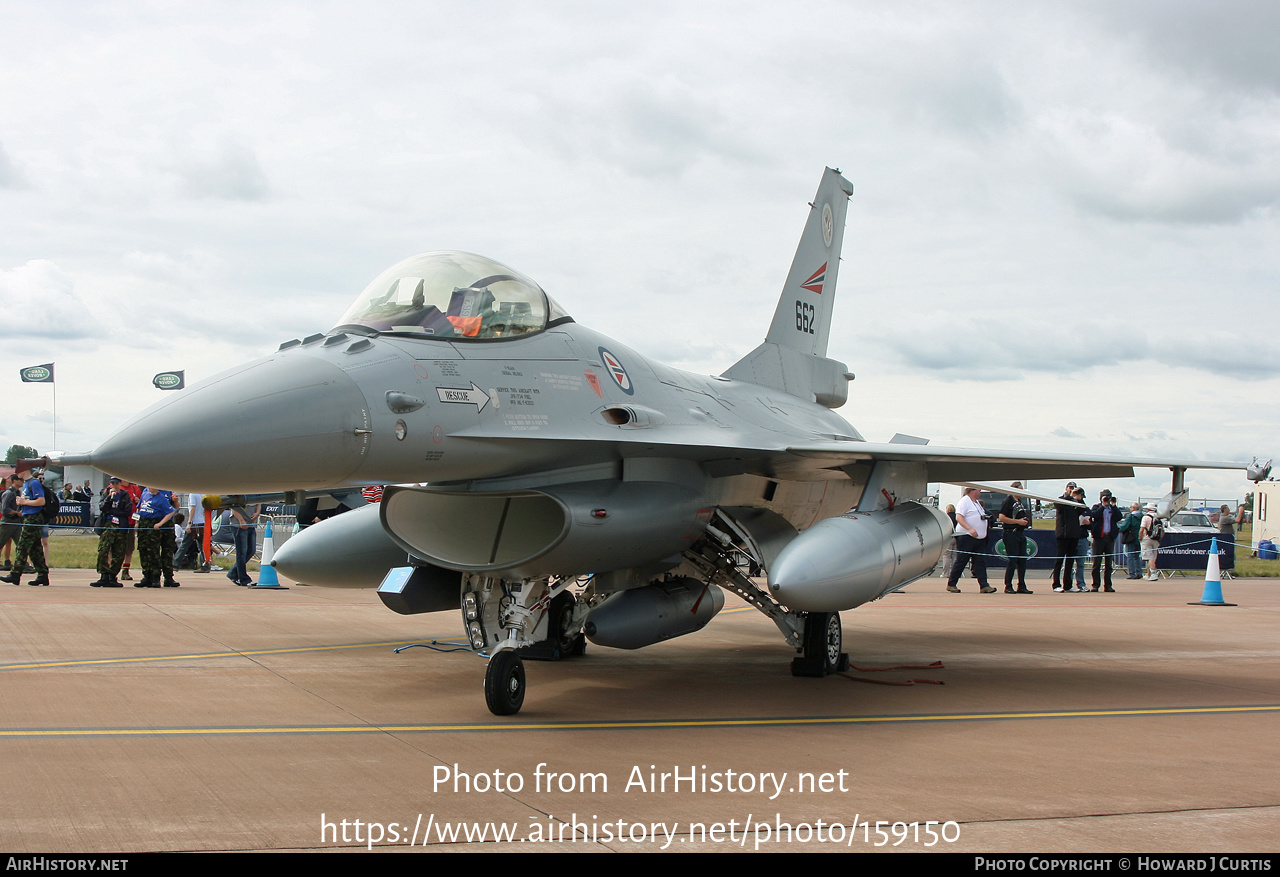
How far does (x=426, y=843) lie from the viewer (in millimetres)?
3734

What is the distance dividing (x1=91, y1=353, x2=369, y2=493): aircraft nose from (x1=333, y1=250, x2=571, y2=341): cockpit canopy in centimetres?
75

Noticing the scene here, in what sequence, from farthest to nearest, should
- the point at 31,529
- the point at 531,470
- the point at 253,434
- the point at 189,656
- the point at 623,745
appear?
1. the point at 31,529
2. the point at 189,656
3. the point at 531,470
4. the point at 623,745
5. the point at 253,434

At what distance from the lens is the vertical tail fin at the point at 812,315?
11.0m

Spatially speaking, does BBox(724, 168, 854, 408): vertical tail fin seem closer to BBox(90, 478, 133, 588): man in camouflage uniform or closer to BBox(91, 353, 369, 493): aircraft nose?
BBox(91, 353, 369, 493): aircraft nose

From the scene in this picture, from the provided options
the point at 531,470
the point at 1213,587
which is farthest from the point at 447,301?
the point at 1213,587

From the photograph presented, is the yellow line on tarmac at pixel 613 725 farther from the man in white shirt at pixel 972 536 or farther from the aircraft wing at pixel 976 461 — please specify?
the man in white shirt at pixel 972 536

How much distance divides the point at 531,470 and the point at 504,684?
132cm

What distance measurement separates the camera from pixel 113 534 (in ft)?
48.4

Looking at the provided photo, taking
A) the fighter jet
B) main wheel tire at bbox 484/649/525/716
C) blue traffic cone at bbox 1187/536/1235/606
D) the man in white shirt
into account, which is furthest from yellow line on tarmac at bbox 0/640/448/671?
blue traffic cone at bbox 1187/536/1235/606

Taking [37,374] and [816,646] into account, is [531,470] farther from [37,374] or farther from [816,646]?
[37,374]

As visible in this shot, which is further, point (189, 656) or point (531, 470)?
point (189, 656)

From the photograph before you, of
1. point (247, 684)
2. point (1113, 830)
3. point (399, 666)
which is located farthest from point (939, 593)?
point (1113, 830)

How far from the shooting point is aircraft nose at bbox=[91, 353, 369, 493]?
481 cm
